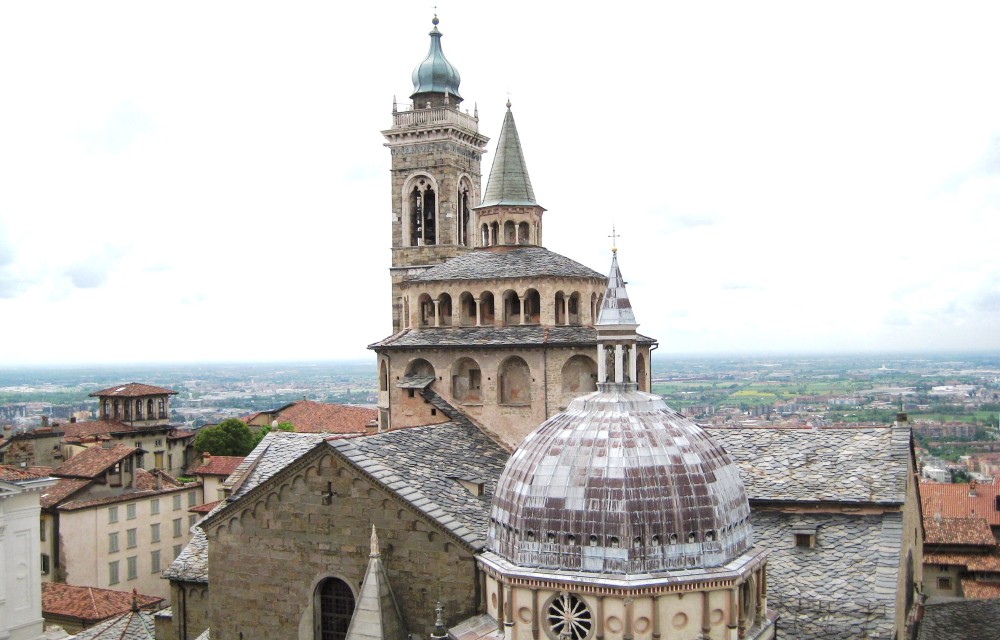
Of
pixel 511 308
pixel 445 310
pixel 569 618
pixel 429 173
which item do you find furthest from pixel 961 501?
pixel 569 618

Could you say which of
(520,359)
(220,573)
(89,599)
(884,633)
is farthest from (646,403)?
(89,599)

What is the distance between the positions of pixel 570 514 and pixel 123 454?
45.4m

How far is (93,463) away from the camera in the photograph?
57.3m

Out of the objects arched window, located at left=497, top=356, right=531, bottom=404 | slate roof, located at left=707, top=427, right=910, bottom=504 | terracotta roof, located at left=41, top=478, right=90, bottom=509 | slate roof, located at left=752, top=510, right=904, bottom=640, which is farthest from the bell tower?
slate roof, located at left=752, top=510, right=904, bottom=640

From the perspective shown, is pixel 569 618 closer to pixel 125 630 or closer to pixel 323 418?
pixel 125 630

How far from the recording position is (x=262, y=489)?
2566 cm

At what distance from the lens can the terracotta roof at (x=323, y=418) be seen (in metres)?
88.7

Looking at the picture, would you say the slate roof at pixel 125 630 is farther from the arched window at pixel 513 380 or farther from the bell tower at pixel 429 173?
the bell tower at pixel 429 173

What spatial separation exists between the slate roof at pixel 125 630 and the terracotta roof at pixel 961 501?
159 ft

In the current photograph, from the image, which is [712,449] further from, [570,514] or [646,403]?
[570,514]

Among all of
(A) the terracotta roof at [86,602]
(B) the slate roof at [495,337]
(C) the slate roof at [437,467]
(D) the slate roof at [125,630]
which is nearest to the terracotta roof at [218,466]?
(A) the terracotta roof at [86,602]

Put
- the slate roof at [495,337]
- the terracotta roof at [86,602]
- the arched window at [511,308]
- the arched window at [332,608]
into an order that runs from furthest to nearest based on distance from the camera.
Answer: the terracotta roof at [86,602]
the arched window at [511,308]
the slate roof at [495,337]
the arched window at [332,608]

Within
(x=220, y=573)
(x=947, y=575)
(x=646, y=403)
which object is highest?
(x=646, y=403)

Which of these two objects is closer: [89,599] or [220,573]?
[220,573]
